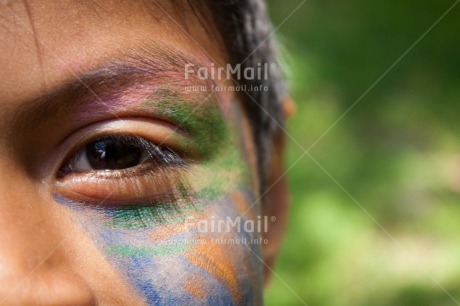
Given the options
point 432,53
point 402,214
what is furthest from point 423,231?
point 432,53

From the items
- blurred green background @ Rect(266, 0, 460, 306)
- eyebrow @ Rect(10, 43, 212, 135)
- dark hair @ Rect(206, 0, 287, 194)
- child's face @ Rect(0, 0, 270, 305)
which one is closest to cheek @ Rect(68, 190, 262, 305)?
child's face @ Rect(0, 0, 270, 305)

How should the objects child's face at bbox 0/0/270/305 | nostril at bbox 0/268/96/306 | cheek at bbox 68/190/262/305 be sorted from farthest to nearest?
cheek at bbox 68/190/262/305
child's face at bbox 0/0/270/305
nostril at bbox 0/268/96/306

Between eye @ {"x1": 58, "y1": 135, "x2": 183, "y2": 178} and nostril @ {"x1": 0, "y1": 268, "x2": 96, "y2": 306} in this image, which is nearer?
nostril @ {"x1": 0, "y1": 268, "x2": 96, "y2": 306}

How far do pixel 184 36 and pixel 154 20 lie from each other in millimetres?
101

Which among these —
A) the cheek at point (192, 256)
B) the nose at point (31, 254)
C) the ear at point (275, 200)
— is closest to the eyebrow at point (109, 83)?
the nose at point (31, 254)

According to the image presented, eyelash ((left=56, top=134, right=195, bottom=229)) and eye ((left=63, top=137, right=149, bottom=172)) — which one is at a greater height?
eye ((left=63, top=137, right=149, bottom=172))

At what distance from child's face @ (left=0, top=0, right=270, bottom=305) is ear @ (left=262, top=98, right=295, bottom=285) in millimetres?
528

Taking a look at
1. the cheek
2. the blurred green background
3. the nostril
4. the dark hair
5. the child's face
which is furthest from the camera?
the blurred green background

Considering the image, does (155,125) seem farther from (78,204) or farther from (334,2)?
(334,2)

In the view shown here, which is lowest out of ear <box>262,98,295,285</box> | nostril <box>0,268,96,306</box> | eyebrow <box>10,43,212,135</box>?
nostril <box>0,268,96,306</box>

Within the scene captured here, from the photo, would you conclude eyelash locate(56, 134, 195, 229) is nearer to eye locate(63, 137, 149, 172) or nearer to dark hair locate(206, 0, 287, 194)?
eye locate(63, 137, 149, 172)

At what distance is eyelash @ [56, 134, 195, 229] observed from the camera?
5.73 feet

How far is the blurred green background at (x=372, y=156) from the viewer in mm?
3951

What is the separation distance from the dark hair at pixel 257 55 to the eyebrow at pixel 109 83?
33cm
